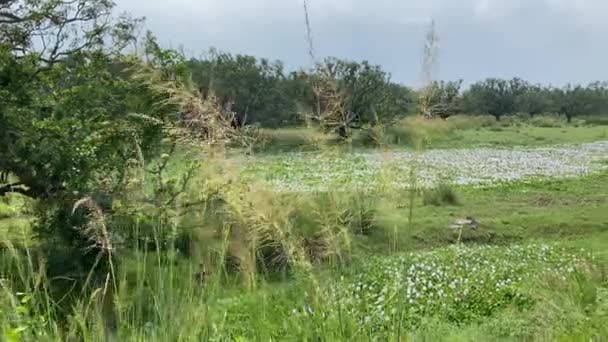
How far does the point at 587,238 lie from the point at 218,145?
1035 cm

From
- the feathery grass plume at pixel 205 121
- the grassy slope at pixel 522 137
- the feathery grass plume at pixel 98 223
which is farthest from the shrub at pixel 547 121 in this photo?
the feathery grass plume at pixel 98 223

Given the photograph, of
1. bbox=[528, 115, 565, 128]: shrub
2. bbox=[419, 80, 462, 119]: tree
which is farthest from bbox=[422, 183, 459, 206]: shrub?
bbox=[528, 115, 565, 128]: shrub

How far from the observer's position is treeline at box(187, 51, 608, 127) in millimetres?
4145

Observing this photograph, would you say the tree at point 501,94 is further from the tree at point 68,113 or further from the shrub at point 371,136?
the shrub at point 371,136

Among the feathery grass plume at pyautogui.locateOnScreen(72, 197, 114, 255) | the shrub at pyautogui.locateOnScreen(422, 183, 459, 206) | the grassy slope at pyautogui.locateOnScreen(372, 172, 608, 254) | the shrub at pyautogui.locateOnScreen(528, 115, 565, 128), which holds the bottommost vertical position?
the grassy slope at pyautogui.locateOnScreen(372, 172, 608, 254)

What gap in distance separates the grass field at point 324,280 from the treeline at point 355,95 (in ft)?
0.78

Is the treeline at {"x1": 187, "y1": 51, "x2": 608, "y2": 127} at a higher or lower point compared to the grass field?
higher

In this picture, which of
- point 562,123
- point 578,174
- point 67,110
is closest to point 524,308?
point 67,110

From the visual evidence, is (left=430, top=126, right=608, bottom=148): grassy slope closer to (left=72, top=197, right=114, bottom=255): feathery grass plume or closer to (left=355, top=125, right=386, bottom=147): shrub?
(left=355, top=125, right=386, bottom=147): shrub

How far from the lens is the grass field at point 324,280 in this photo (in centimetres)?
392

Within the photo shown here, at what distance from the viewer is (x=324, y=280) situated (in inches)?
161

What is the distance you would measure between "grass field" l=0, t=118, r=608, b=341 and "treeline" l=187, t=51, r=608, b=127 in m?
0.24

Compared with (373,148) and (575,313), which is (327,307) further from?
(575,313)

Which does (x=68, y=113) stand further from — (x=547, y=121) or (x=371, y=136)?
(x=547, y=121)
